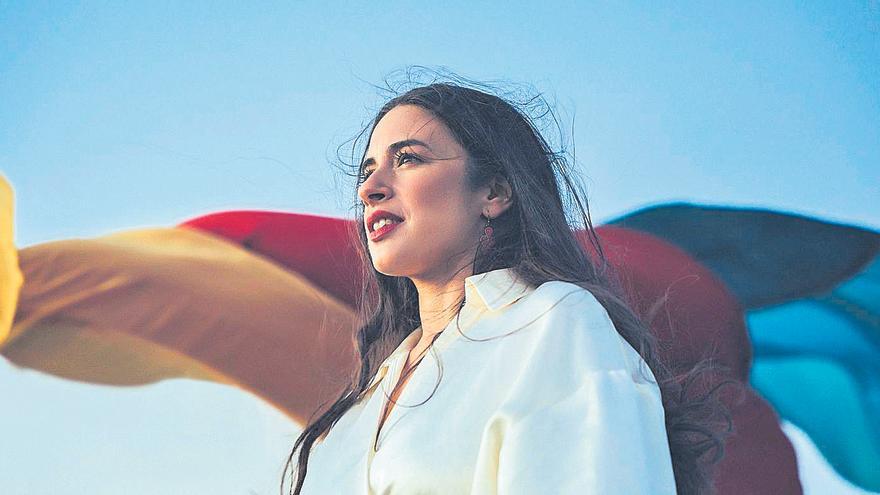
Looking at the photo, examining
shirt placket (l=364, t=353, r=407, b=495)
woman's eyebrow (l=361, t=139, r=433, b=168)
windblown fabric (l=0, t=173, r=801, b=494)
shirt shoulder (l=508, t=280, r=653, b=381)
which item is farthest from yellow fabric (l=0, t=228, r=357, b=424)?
shirt shoulder (l=508, t=280, r=653, b=381)

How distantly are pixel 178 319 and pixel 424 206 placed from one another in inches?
32.3

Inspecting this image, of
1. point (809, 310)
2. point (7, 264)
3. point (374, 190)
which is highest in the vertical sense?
point (374, 190)

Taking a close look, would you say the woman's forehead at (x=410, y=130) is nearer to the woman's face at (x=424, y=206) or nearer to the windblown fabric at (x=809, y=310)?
the woman's face at (x=424, y=206)

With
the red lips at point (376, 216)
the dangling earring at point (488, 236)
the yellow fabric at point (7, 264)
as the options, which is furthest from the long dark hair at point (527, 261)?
the yellow fabric at point (7, 264)

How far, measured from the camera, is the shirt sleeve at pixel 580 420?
1.03m

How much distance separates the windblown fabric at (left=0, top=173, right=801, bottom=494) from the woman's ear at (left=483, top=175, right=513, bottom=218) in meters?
0.55

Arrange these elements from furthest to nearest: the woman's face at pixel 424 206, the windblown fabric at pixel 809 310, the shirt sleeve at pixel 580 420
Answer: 1. the windblown fabric at pixel 809 310
2. the woman's face at pixel 424 206
3. the shirt sleeve at pixel 580 420

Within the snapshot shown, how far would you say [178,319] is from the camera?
2.07 m

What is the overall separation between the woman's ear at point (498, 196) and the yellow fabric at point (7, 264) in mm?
1098

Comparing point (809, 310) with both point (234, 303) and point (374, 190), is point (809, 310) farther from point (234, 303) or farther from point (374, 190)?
point (234, 303)

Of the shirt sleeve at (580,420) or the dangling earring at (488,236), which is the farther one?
the dangling earring at (488,236)

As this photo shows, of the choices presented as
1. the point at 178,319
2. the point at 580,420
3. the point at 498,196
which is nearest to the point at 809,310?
the point at 498,196

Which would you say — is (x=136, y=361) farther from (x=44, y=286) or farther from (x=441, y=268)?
(x=441, y=268)

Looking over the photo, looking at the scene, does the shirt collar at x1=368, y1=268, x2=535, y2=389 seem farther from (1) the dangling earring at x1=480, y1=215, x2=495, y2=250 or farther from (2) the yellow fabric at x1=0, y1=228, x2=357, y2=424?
(2) the yellow fabric at x1=0, y1=228, x2=357, y2=424
